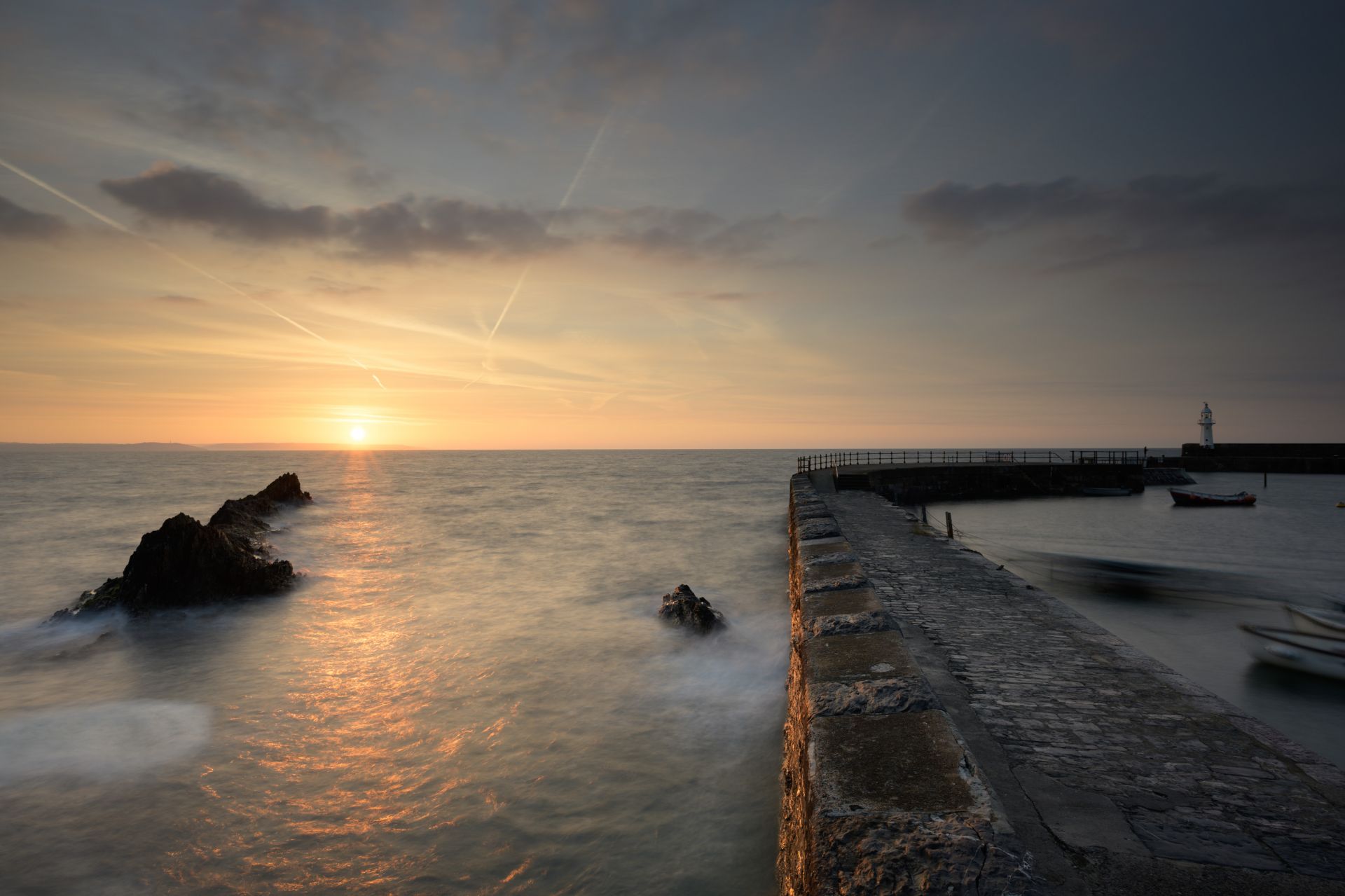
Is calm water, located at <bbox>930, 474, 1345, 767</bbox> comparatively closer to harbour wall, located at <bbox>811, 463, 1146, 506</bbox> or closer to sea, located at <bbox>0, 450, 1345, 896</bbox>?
sea, located at <bbox>0, 450, 1345, 896</bbox>

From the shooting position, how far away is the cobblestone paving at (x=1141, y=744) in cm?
330

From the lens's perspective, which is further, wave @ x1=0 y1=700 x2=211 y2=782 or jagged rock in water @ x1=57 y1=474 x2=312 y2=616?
jagged rock in water @ x1=57 y1=474 x2=312 y2=616

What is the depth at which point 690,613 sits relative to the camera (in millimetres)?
11797

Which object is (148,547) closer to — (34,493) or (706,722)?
(706,722)

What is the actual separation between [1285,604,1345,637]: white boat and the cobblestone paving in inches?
144

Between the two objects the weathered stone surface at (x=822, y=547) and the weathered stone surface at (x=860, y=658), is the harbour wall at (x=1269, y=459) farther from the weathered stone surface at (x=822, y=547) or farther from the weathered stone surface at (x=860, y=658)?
the weathered stone surface at (x=860, y=658)

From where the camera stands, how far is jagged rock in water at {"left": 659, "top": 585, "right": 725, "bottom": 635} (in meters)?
11.4

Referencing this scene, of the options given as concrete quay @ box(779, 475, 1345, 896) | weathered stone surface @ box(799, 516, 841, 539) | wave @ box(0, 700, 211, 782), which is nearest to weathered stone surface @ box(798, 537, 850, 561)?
weathered stone surface @ box(799, 516, 841, 539)

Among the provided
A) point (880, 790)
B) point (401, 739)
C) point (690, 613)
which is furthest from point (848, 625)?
point (690, 613)

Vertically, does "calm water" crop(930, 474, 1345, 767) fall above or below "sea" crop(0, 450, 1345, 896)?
above

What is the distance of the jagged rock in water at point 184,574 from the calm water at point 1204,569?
17.7m

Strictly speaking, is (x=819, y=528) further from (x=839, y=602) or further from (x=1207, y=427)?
(x=1207, y=427)

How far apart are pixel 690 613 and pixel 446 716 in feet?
16.7

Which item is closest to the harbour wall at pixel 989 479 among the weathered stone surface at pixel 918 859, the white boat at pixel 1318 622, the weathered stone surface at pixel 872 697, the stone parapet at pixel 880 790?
the white boat at pixel 1318 622
